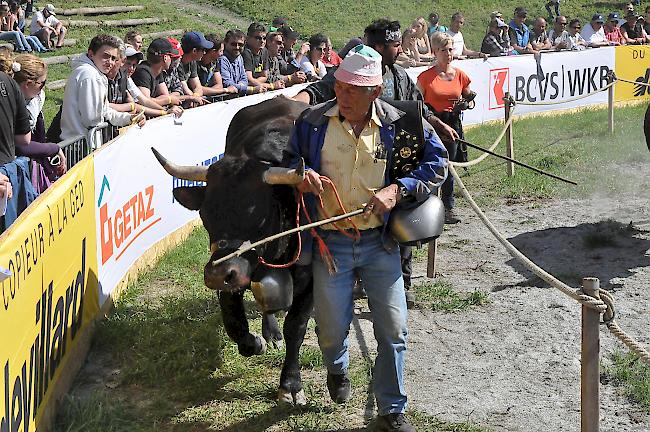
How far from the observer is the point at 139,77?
10047 mm

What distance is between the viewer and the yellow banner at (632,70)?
773 inches

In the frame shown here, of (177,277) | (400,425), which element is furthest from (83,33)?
(400,425)

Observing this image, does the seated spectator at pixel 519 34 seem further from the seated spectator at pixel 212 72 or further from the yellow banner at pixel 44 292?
the yellow banner at pixel 44 292

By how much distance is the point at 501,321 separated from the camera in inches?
290

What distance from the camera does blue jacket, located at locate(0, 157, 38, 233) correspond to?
245 inches

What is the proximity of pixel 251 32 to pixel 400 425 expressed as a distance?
337 inches

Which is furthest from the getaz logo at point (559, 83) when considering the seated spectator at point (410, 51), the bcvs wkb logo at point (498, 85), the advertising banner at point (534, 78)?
the seated spectator at point (410, 51)

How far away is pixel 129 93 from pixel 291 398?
464cm

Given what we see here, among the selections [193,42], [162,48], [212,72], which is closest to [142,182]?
[162,48]

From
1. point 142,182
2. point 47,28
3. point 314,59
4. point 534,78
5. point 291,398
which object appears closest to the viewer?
point 291,398

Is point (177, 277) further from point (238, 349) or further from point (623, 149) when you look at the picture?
point (623, 149)

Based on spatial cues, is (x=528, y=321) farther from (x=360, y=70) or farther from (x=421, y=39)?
(x=421, y=39)

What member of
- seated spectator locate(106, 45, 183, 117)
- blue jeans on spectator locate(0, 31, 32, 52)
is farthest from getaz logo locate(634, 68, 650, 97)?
seated spectator locate(106, 45, 183, 117)

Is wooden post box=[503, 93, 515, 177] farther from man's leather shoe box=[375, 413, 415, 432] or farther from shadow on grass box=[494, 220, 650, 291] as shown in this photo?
man's leather shoe box=[375, 413, 415, 432]
